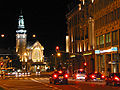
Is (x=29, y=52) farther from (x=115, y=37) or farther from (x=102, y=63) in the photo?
(x=115, y=37)

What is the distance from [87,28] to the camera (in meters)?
66.2

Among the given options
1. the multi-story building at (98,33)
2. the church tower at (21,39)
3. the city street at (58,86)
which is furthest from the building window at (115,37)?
the church tower at (21,39)

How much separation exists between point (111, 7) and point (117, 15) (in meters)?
2.94

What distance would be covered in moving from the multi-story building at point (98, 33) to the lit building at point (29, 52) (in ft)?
254

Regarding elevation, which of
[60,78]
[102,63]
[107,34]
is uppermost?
[107,34]

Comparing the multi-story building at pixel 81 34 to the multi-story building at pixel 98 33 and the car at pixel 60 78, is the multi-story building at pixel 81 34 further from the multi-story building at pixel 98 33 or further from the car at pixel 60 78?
the car at pixel 60 78

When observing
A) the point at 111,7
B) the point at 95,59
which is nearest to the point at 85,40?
the point at 95,59

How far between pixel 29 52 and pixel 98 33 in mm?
100021

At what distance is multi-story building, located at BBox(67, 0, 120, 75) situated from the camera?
1991 inches

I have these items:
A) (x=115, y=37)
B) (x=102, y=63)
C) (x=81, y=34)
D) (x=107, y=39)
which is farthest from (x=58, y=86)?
(x=81, y=34)

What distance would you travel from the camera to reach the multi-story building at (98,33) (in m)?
50.6

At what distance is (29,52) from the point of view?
513ft

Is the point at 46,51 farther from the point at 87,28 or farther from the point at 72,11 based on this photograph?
the point at 87,28

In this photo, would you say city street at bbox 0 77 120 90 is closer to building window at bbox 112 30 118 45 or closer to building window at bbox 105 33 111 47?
Result: building window at bbox 112 30 118 45
